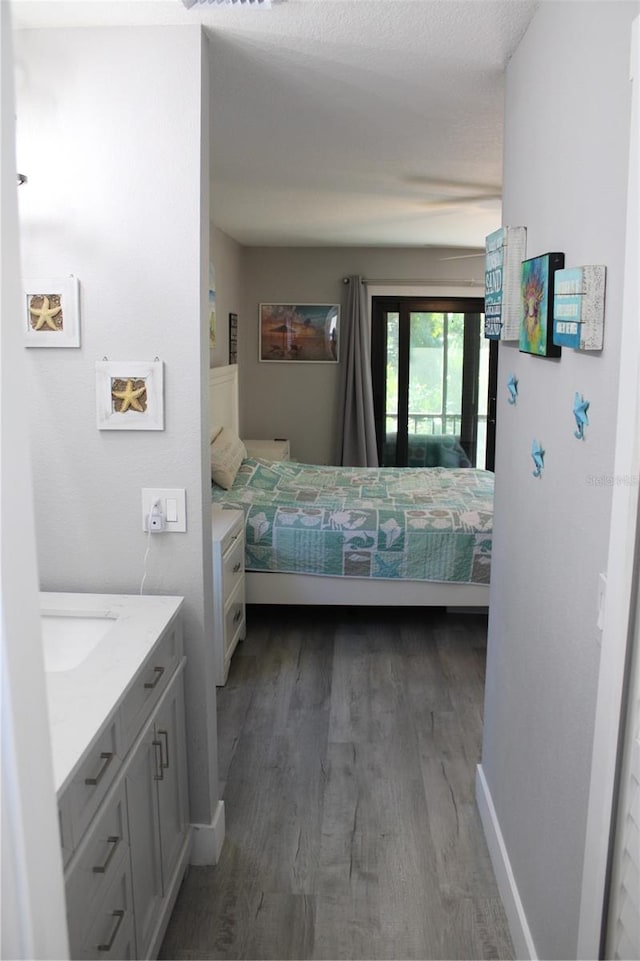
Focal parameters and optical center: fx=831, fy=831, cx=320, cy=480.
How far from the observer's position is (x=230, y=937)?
2.27 metres

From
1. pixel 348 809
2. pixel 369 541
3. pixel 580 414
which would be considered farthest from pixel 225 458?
→ pixel 580 414

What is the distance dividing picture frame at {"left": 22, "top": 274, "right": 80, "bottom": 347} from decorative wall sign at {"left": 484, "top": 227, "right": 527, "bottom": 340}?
3.93 feet

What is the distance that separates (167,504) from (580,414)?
4.04ft

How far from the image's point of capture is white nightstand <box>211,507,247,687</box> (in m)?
3.76

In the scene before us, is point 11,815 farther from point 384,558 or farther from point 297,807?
point 384,558

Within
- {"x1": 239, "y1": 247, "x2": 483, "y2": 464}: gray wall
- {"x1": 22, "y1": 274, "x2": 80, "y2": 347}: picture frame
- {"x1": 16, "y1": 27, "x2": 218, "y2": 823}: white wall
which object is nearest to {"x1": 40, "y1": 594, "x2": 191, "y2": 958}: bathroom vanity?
{"x1": 16, "y1": 27, "x2": 218, "y2": 823}: white wall

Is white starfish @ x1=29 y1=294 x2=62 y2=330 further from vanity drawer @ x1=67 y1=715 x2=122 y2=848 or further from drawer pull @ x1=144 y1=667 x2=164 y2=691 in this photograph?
vanity drawer @ x1=67 y1=715 x2=122 y2=848

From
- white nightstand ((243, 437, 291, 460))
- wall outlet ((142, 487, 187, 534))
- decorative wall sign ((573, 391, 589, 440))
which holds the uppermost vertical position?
decorative wall sign ((573, 391, 589, 440))

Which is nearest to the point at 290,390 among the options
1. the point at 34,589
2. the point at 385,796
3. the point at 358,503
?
the point at 358,503

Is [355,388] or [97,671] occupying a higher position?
[355,388]

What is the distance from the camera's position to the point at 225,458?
504 cm

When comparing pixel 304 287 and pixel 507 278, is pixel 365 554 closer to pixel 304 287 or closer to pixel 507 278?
pixel 507 278

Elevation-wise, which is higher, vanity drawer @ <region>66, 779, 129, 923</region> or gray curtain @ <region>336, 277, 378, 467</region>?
gray curtain @ <region>336, 277, 378, 467</region>

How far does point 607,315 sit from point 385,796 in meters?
2.09
